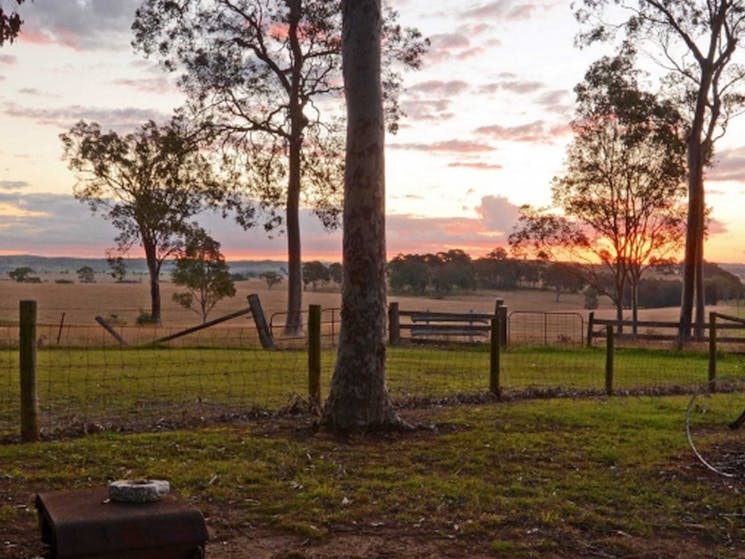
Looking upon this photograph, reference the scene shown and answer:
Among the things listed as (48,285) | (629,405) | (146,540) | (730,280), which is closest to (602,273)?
(730,280)

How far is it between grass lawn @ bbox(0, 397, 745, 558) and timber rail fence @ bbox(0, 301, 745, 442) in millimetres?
1080

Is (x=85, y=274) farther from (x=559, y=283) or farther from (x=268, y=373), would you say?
(x=268, y=373)

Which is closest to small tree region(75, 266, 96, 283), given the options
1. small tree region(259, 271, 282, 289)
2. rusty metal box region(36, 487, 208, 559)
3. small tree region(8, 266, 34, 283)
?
small tree region(8, 266, 34, 283)

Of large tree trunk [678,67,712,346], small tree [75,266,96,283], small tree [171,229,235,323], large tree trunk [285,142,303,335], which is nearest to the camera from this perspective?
large tree trunk [678,67,712,346]

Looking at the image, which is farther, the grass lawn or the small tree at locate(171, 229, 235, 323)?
the small tree at locate(171, 229, 235, 323)

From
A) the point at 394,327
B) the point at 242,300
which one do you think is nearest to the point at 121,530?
the point at 394,327

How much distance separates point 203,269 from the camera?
53.8 m

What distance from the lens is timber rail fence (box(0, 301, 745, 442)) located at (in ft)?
37.3

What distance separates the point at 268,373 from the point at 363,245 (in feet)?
26.9

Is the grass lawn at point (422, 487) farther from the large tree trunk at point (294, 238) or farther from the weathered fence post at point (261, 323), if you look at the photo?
the large tree trunk at point (294, 238)

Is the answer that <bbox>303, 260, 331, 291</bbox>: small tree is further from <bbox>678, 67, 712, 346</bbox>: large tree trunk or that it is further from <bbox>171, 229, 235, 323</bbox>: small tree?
<bbox>678, 67, 712, 346</bbox>: large tree trunk

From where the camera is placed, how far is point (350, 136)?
10562 mm

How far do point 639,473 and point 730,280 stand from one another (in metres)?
78.9

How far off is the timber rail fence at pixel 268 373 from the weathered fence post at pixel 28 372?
11 mm
